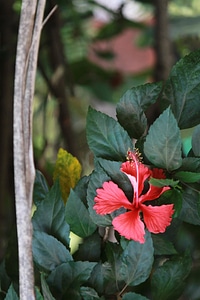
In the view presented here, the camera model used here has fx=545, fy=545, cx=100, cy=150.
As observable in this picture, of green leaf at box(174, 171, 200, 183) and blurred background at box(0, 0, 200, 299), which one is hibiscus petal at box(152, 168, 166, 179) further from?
blurred background at box(0, 0, 200, 299)

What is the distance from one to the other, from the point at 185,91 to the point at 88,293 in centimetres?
13

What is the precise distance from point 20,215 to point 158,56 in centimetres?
45

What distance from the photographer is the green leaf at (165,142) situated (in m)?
0.28

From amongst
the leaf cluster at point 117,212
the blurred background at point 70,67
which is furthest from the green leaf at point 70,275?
the blurred background at point 70,67

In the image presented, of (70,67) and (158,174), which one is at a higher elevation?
(70,67)

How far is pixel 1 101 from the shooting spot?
23.4 inches

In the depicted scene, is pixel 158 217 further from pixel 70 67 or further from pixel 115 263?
pixel 70 67

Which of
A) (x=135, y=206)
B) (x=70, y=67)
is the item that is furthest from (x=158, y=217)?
(x=70, y=67)

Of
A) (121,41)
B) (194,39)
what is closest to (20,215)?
(194,39)

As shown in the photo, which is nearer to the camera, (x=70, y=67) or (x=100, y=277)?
(x=100, y=277)

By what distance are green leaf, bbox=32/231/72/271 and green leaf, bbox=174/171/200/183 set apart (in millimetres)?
81

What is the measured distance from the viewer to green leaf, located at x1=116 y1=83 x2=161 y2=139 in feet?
1.00

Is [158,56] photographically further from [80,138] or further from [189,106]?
[189,106]

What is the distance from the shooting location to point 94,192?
0.97 feet
